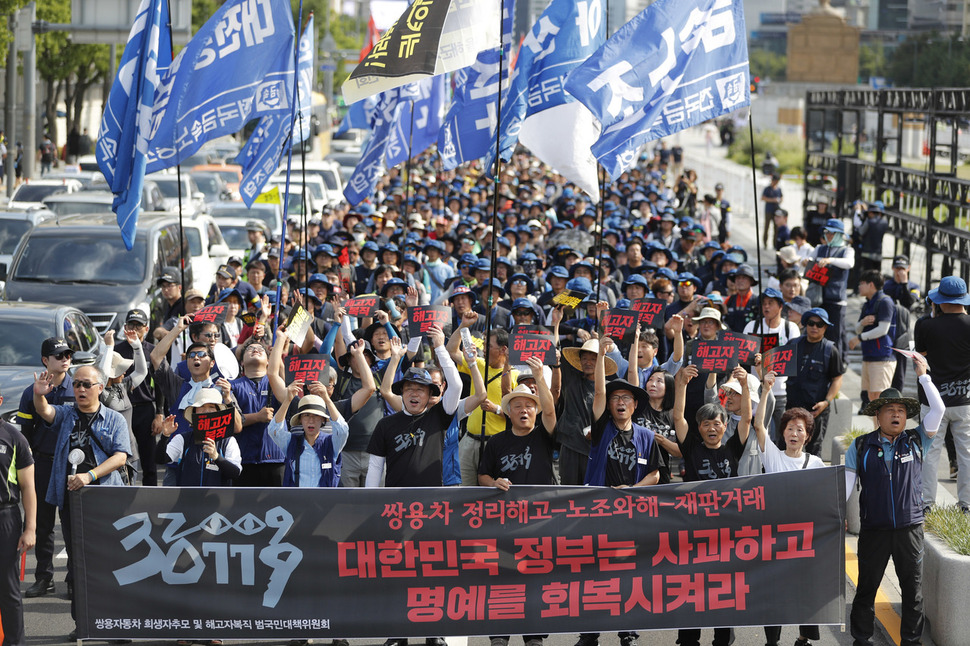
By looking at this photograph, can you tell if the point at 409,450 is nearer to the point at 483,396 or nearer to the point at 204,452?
the point at 483,396

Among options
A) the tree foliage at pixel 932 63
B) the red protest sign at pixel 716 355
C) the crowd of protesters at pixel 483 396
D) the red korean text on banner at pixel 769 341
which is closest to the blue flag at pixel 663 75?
the crowd of protesters at pixel 483 396

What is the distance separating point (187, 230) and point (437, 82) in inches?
180

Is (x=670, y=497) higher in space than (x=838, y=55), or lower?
lower

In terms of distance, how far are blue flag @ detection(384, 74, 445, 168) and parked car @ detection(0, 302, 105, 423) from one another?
4704 millimetres

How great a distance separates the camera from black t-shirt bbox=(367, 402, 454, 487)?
7.75 m

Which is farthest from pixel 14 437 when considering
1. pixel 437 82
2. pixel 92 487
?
pixel 437 82

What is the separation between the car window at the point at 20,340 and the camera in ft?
38.3

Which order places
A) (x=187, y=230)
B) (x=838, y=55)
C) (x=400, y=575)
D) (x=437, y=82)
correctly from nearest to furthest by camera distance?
1. (x=400, y=575)
2. (x=437, y=82)
3. (x=187, y=230)
4. (x=838, y=55)

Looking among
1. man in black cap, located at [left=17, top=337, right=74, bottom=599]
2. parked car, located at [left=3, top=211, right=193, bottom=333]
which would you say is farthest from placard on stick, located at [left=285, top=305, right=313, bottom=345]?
parked car, located at [left=3, top=211, right=193, bottom=333]

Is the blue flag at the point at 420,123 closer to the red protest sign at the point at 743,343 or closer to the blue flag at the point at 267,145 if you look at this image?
the blue flag at the point at 267,145

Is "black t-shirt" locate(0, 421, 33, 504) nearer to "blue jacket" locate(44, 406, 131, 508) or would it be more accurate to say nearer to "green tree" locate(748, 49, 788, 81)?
"blue jacket" locate(44, 406, 131, 508)

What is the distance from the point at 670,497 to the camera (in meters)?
7.25

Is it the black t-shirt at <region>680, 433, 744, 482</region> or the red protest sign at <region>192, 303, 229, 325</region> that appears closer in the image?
the black t-shirt at <region>680, 433, 744, 482</region>

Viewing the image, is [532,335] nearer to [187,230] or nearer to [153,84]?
[153,84]
